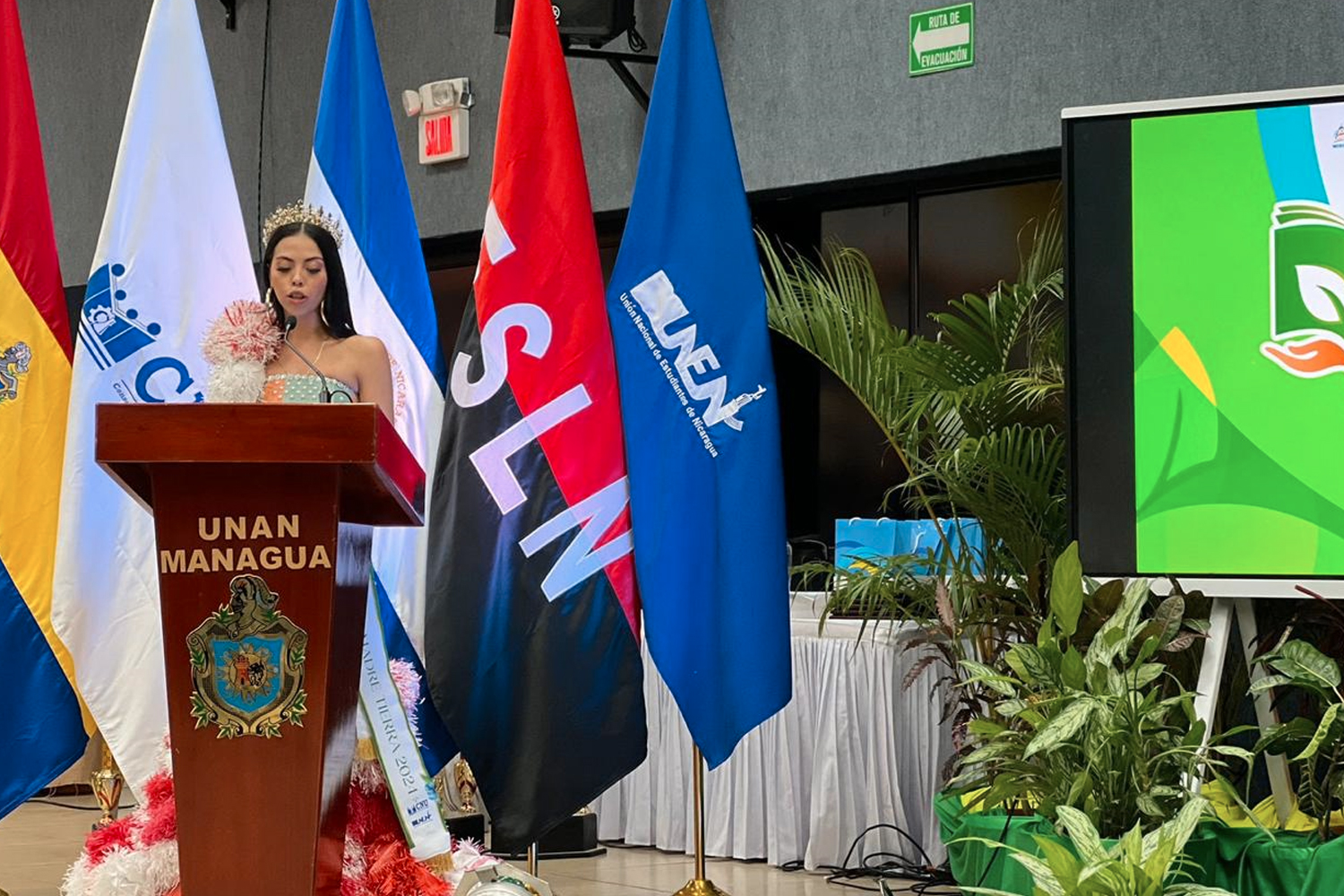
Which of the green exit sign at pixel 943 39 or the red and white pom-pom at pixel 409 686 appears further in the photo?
the green exit sign at pixel 943 39

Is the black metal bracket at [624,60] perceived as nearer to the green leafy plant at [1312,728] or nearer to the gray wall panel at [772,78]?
the gray wall panel at [772,78]

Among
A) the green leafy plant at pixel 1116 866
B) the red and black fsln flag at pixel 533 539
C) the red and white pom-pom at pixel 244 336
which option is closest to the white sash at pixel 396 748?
the red and black fsln flag at pixel 533 539

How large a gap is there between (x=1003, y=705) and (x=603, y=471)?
1076 mm

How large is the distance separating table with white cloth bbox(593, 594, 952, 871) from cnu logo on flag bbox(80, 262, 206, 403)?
183cm

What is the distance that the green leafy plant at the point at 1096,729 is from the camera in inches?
114

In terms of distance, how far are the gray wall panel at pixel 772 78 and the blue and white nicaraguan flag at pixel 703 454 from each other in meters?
1.84

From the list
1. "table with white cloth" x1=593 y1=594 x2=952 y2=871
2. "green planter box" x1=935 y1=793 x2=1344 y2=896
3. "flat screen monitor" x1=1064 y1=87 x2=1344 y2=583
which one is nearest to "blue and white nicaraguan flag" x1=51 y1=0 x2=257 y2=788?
"table with white cloth" x1=593 y1=594 x2=952 y2=871

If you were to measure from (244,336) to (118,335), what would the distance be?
78cm

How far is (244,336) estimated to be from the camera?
135 inches

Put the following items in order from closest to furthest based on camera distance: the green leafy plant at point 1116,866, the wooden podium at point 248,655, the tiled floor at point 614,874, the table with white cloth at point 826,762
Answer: the green leafy plant at point 1116,866, the wooden podium at point 248,655, the tiled floor at point 614,874, the table with white cloth at point 826,762

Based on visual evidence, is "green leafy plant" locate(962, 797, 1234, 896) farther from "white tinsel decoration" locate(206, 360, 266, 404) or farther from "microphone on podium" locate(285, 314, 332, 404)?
"white tinsel decoration" locate(206, 360, 266, 404)

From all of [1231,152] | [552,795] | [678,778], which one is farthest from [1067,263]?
[678,778]

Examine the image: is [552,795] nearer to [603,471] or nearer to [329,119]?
[603,471]

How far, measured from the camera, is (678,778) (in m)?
5.09
